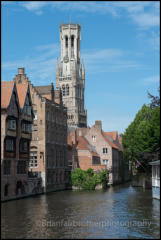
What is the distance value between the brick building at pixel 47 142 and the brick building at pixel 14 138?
23.1 ft

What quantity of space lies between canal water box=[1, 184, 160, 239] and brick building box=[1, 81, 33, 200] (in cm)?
702

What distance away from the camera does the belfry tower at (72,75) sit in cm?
18375

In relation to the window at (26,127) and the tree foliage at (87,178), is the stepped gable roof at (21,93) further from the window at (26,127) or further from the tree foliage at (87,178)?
the tree foliage at (87,178)

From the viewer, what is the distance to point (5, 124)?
48500 millimetres

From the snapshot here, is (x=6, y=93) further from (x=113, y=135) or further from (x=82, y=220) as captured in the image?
(x=113, y=135)

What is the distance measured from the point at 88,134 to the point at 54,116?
62.5ft

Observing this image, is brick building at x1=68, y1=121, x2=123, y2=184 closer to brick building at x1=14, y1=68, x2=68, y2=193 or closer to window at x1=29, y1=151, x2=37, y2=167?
brick building at x1=14, y1=68, x2=68, y2=193

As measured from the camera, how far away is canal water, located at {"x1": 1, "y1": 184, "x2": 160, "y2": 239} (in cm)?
2747

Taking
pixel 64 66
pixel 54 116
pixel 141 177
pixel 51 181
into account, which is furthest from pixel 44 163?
pixel 64 66

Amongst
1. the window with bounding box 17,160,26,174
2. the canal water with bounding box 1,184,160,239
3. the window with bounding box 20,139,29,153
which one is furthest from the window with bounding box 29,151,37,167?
the canal water with bounding box 1,184,160,239

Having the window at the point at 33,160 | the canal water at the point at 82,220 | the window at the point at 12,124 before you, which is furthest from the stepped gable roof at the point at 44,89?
the canal water at the point at 82,220

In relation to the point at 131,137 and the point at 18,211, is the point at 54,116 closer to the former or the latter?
the point at 131,137

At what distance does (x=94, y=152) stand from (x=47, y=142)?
69.1 ft

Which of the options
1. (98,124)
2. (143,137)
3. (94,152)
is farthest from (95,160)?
(143,137)
